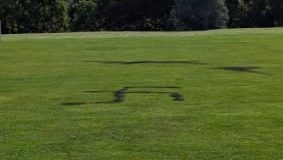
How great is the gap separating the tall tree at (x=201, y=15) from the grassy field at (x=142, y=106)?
2274cm

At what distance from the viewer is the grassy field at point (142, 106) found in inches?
368

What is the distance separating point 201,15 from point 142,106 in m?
35.4

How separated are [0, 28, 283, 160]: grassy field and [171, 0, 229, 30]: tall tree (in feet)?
74.6

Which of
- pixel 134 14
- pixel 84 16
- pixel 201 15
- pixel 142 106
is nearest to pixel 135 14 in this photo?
pixel 134 14

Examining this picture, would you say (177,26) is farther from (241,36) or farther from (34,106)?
(34,106)

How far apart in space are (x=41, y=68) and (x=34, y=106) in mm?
7588

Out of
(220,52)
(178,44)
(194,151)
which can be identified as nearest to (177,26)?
(178,44)

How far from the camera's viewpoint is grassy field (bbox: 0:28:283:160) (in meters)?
9.34

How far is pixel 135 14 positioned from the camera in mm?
51844

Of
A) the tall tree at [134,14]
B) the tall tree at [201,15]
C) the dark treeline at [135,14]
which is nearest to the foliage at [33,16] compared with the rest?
the dark treeline at [135,14]

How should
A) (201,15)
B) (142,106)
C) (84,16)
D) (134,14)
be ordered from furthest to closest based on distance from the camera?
(134,14), (84,16), (201,15), (142,106)

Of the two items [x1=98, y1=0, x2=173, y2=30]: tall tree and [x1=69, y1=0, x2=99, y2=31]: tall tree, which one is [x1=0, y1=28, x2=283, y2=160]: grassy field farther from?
[x1=98, y1=0, x2=173, y2=30]: tall tree

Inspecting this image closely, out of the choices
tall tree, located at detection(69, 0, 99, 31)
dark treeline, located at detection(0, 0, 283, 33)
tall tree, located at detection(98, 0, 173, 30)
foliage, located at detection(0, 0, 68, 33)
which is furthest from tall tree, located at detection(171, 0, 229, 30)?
foliage, located at detection(0, 0, 68, 33)

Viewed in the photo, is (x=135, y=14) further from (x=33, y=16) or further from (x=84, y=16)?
(x=33, y=16)
